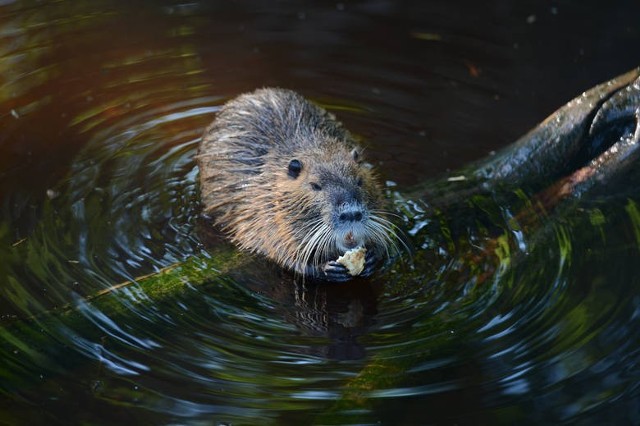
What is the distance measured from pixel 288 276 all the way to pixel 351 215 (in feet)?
2.31

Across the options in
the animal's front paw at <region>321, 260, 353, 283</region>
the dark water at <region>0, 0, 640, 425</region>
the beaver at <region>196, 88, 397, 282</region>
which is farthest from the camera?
the animal's front paw at <region>321, 260, 353, 283</region>

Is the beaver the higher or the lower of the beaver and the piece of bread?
the higher

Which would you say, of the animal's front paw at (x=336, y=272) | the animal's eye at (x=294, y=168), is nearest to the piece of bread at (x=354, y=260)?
the animal's front paw at (x=336, y=272)

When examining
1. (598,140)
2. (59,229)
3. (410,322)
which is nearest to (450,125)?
(598,140)

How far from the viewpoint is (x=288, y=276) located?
5434 mm

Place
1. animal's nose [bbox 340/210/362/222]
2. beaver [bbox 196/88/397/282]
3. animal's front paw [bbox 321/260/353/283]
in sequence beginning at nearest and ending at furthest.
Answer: animal's nose [bbox 340/210/362/222] → beaver [bbox 196/88/397/282] → animal's front paw [bbox 321/260/353/283]

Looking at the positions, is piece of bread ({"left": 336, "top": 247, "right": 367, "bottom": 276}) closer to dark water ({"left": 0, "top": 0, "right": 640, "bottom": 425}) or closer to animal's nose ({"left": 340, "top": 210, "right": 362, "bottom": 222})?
dark water ({"left": 0, "top": 0, "right": 640, "bottom": 425})

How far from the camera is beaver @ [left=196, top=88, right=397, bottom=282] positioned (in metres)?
5.11

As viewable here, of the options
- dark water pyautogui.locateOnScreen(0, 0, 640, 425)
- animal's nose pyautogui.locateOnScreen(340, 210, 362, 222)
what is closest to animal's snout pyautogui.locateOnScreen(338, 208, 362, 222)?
animal's nose pyautogui.locateOnScreen(340, 210, 362, 222)

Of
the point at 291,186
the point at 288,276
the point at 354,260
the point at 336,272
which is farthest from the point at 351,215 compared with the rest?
the point at 288,276

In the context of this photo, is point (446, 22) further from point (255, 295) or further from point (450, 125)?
point (255, 295)

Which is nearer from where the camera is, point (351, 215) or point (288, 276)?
point (351, 215)

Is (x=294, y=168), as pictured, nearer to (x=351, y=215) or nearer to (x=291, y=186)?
(x=291, y=186)

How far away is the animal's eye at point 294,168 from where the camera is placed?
17.4 ft
